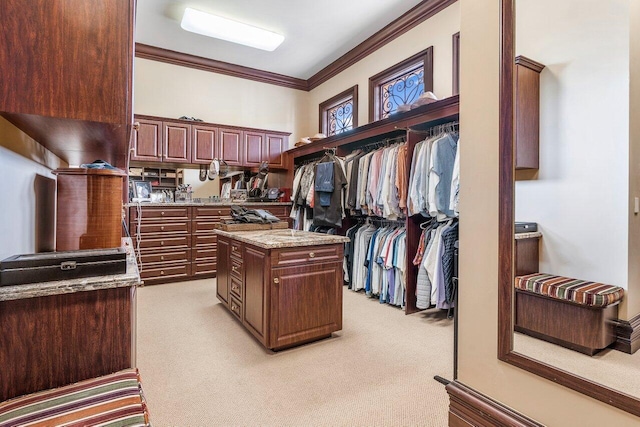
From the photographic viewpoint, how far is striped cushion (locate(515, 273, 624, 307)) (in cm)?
105

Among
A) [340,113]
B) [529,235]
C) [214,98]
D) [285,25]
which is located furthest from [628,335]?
[214,98]

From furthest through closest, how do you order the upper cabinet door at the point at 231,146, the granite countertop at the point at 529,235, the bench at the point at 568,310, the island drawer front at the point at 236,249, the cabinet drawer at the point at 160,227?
1. the upper cabinet door at the point at 231,146
2. the cabinet drawer at the point at 160,227
3. the island drawer front at the point at 236,249
4. the granite countertop at the point at 529,235
5. the bench at the point at 568,310

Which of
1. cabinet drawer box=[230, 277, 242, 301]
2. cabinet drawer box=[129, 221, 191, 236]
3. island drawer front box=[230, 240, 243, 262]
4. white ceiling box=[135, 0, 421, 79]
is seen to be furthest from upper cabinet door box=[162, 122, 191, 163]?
cabinet drawer box=[230, 277, 242, 301]

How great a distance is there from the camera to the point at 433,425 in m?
1.55

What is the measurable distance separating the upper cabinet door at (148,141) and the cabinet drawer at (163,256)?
1.29 m

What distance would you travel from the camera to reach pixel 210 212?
462cm

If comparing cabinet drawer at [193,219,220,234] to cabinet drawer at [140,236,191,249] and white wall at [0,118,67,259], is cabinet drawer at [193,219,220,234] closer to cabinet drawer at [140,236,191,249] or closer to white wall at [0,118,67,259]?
cabinet drawer at [140,236,191,249]

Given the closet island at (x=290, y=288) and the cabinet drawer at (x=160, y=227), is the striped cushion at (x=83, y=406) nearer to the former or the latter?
the closet island at (x=290, y=288)

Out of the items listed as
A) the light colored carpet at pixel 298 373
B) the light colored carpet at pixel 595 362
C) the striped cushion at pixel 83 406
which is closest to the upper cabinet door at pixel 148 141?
the light colored carpet at pixel 298 373

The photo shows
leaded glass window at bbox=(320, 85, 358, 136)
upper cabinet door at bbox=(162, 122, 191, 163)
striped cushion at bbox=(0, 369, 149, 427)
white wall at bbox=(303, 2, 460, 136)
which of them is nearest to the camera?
striped cushion at bbox=(0, 369, 149, 427)

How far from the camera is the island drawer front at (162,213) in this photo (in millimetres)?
4168

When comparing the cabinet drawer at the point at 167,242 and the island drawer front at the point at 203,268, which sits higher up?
A: the cabinet drawer at the point at 167,242

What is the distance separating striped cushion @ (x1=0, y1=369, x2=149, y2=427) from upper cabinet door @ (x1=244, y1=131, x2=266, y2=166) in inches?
177

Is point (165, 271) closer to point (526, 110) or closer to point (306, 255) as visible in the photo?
point (306, 255)
